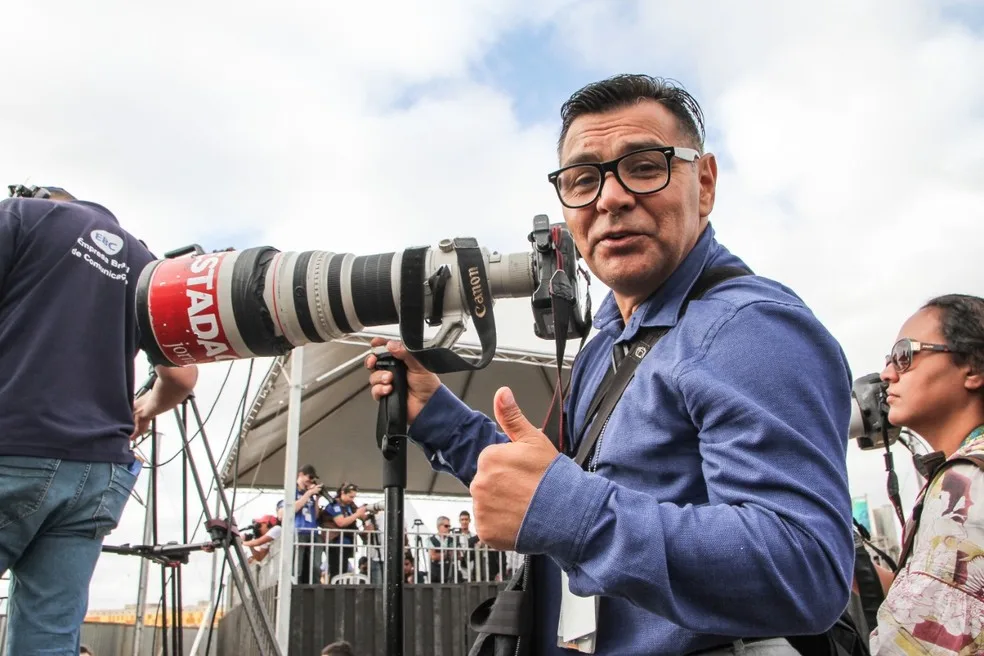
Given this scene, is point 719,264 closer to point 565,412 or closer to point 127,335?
point 565,412

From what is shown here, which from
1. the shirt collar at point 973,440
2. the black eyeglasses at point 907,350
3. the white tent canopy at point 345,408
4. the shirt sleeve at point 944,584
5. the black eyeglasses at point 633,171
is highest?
the white tent canopy at point 345,408

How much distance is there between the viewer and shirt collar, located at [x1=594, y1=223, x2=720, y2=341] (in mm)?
1246

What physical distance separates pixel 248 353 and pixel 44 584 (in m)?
0.77

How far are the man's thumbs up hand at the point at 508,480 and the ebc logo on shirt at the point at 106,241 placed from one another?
1.60 m

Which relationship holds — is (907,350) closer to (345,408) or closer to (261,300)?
(261,300)

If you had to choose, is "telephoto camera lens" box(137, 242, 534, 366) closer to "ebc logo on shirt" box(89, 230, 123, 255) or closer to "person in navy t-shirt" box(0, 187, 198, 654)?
"person in navy t-shirt" box(0, 187, 198, 654)

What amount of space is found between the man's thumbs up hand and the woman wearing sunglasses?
0.99 meters

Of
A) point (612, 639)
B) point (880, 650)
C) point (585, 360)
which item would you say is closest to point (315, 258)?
point (585, 360)

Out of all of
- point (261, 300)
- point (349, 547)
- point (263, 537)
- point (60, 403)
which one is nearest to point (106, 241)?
point (60, 403)

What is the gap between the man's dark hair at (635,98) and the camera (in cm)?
141

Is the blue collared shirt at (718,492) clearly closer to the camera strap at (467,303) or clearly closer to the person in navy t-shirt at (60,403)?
the camera strap at (467,303)

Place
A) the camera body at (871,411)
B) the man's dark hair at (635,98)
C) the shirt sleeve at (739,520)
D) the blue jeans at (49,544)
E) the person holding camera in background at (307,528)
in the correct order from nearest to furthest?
the shirt sleeve at (739,520) → the man's dark hair at (635,98) → the blue jeans at (49,544) → the camera body at (871,411) → the person holding camera in background at (307,528)

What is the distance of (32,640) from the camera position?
1.78 metres

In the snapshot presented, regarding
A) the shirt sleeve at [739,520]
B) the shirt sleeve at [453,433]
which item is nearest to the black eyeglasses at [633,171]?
the shirt sleeve at [739,520]
